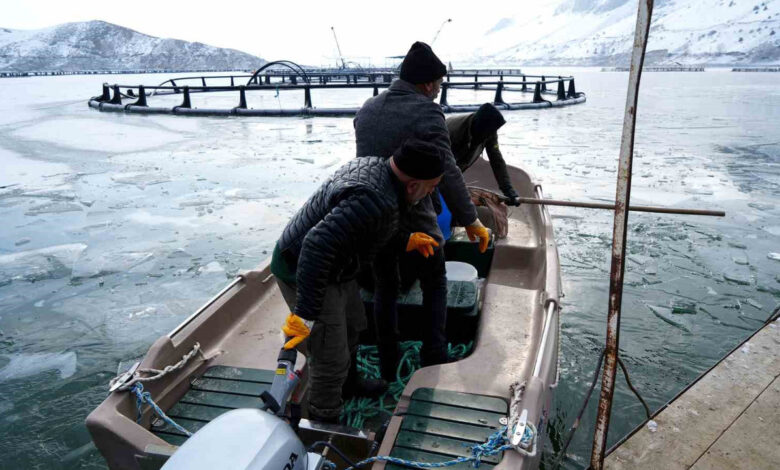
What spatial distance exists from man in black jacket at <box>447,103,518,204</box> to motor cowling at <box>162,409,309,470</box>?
2.64 meters

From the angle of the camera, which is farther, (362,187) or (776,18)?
(776,18)

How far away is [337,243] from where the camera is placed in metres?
1.99

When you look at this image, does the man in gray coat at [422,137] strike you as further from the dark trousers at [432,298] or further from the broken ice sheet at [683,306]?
the broken ice sheet at [683,306]

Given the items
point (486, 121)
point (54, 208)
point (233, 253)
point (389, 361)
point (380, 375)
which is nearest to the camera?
point (389, 361)

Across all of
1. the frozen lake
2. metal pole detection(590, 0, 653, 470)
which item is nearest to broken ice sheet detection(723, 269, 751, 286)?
the frozen lake

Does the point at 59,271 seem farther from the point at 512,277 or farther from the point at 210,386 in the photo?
the point at 512,277

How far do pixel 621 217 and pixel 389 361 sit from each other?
68.0 inches

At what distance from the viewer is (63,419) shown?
3412 millimetres

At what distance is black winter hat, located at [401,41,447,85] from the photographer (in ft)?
9.61

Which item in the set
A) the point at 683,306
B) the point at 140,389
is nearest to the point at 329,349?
the point at 140,389

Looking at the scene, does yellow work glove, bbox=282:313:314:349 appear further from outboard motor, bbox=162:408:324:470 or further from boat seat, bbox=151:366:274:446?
boat seat, bbox=151:366:274:446

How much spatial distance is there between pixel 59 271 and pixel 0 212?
321cm

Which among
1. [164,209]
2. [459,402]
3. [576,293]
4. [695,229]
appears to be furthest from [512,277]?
[164,209]

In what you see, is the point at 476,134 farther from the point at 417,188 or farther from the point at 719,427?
the point at 719,427
